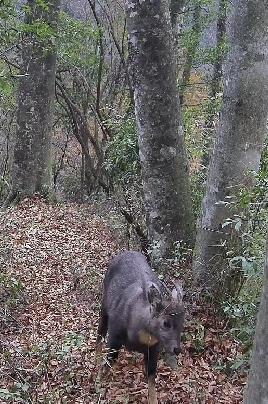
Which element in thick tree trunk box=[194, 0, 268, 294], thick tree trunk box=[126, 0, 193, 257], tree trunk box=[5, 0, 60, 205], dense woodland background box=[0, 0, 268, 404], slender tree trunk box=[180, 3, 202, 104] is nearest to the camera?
dense woodland background box=[0, 0, 268, 404]

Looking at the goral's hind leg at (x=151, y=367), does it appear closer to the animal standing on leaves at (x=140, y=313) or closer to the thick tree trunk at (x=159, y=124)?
the animal standing on leaves at (x=140, y=313)

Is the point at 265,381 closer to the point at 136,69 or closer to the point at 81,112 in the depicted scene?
the point at 136,69

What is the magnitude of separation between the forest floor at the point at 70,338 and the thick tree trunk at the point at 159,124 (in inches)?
51.9

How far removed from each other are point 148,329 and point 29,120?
1076cm

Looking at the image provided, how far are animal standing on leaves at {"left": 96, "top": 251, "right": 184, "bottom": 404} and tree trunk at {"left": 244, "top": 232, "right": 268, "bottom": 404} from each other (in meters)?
2.61

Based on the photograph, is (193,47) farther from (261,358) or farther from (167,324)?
(261,358)

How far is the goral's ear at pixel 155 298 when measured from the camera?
5523 millimetres

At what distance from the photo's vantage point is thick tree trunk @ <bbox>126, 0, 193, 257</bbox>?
25.7 ft

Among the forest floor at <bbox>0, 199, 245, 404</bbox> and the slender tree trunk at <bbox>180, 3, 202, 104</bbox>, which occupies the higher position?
the slender tree trunk at <bbox>180, 3, 202, 104</bbox>

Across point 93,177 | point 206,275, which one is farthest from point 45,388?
point 93,177

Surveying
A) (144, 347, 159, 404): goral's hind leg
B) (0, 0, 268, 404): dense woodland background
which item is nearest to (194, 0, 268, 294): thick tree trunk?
(0, 0, 268, 404): dense woodland background

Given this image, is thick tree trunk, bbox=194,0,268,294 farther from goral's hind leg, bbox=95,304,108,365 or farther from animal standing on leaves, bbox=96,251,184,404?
goral's hind leg, bbox=95,304,108,365

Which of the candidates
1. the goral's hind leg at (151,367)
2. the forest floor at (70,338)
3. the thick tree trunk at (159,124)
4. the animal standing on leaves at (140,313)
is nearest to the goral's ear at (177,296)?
the animal standing on leaves at (140,313)

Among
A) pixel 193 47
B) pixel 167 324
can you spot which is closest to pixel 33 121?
pixel 193 47
